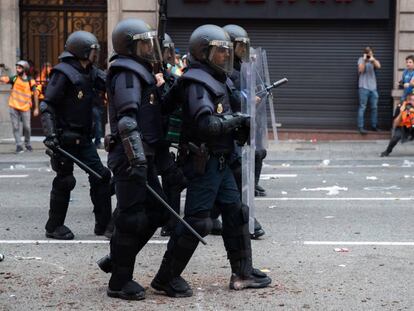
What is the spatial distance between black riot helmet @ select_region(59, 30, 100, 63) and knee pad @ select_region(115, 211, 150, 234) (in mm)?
2440

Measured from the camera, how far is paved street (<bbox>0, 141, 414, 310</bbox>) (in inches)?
240

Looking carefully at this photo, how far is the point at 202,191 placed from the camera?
19.9ft

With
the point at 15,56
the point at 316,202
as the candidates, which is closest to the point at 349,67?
the point at 15,56

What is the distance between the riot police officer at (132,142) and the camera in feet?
19.1

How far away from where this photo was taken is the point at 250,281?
6.34m

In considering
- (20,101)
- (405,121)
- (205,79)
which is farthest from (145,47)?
(20,101)

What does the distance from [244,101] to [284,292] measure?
5.22 feet

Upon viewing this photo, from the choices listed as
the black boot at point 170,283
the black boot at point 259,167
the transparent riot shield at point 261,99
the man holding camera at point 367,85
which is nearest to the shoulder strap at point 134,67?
the black boot at point 170,283

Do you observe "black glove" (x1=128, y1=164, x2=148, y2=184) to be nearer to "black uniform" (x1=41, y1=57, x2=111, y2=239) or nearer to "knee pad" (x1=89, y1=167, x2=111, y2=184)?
"black uniform" (x1=41, y1=57, x2=111, y2=239)

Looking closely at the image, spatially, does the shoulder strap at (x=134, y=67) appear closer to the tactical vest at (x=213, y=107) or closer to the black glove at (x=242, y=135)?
the tactical vest at (x=213, y=107)

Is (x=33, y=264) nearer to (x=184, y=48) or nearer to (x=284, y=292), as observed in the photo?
(x=284, y=292)

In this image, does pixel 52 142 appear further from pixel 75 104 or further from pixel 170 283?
pixel 170 283

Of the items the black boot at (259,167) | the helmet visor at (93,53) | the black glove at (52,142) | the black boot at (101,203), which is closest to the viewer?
the black glove at (52,142)

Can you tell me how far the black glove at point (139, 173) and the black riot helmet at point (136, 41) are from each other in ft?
2.71
